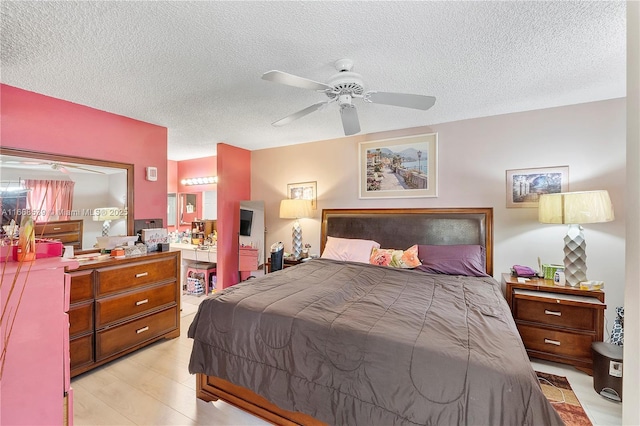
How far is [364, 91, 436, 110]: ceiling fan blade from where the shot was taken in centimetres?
188

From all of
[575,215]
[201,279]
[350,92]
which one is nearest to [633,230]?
[350,92]

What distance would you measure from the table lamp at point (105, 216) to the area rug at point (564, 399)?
419 centimetres

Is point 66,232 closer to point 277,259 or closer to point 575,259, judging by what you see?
point 277,259

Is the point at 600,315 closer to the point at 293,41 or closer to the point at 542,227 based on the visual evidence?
the point at 542,227

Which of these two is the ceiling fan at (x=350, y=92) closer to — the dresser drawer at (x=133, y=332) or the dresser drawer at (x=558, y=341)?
the dresser drawer at (x=558, y=341)

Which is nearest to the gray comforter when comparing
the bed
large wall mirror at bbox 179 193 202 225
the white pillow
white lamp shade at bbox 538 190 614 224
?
the bed

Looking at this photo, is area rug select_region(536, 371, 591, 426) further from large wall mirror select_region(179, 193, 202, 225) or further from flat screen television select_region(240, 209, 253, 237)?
large wall mirror select_region(179, 193, 202, 225)

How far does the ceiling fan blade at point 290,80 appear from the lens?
1.59m

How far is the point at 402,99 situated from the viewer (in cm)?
194

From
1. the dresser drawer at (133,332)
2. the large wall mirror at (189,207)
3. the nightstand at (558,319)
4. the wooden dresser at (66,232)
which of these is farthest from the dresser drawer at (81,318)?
the nightstand at (558,319)

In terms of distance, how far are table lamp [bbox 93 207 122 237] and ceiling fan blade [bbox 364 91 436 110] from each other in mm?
2923

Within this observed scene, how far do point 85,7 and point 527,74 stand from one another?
3038mm

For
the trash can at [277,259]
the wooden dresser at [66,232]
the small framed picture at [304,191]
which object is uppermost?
the small framed picture at [304,191]

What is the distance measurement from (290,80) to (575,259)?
2.94 m
